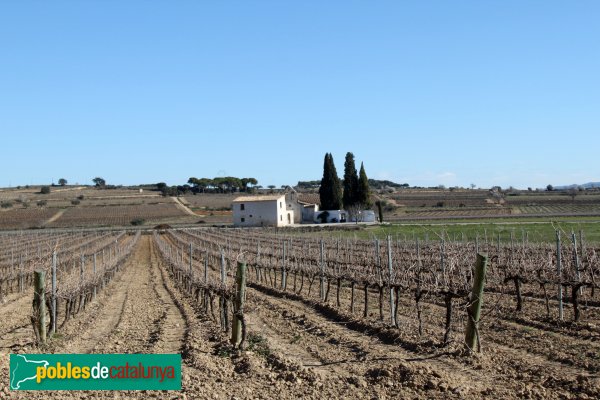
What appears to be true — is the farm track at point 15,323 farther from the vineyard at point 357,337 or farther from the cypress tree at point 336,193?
the cypress tree at point 336,193

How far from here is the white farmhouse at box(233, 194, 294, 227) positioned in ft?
242

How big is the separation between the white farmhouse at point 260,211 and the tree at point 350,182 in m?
8.06

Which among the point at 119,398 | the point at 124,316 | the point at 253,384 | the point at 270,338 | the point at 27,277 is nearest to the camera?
the point at 119,398

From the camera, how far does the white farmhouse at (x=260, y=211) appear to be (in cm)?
7388

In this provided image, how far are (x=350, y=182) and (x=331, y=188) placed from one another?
2.96 metres

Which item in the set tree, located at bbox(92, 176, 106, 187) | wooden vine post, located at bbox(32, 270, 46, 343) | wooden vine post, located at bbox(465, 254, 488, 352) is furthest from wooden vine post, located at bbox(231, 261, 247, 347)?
tree, located at bbox(92, 176, 106, 187)

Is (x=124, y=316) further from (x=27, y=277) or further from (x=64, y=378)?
(x=27, y=277)

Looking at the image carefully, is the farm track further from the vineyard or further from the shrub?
the shrub

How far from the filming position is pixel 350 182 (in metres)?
77.3

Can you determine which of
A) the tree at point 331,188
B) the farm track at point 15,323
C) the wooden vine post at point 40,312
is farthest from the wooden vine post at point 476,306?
the tree at point 331,188

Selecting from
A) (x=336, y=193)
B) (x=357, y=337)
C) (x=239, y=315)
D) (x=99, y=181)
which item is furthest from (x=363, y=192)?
(x=99, y=181)

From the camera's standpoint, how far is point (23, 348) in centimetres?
1151

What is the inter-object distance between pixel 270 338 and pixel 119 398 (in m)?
4.55

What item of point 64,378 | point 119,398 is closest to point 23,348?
point 64,378
